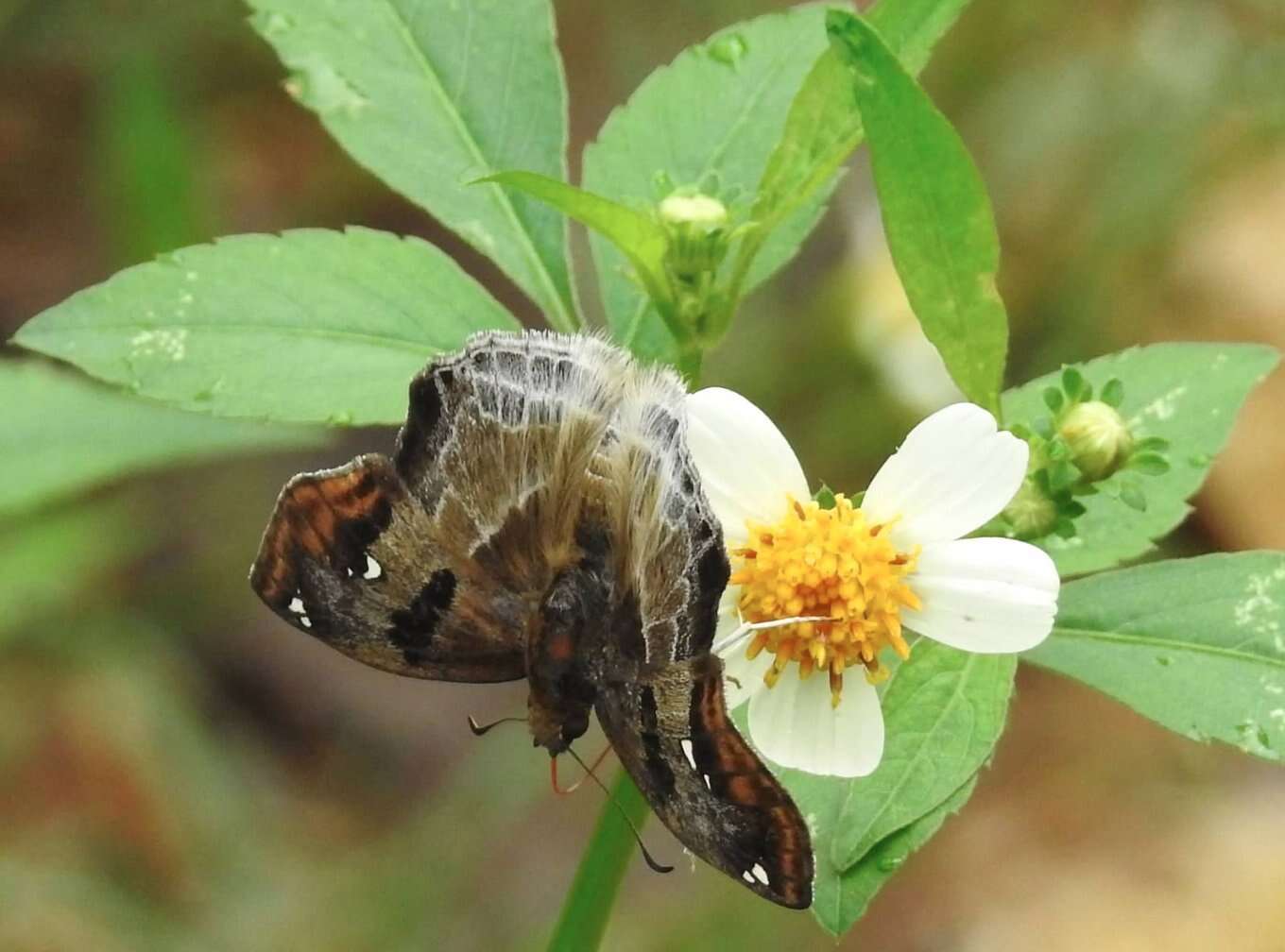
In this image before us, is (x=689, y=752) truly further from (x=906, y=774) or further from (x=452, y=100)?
(x=452, y=100)

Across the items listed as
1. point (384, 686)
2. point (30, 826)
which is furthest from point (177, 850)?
point (384, 686)

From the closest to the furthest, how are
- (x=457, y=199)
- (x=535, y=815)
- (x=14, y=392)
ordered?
(x=457, y=199), (x=14, y=392), (x=535, y=815)

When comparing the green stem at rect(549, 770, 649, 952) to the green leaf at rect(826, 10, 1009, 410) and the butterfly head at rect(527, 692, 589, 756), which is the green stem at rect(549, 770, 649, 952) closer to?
the butterfly head at rect(527, 692, 589, 756)

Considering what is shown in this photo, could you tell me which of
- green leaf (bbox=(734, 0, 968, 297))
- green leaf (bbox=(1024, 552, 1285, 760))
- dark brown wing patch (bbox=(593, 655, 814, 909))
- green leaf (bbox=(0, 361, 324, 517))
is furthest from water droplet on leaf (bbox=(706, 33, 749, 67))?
green leaf (bbox=(0, 361, 324, 517))

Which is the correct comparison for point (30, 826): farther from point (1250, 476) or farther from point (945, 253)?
point (1250, 476)

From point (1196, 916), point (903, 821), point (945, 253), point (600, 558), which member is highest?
point (945, 253)

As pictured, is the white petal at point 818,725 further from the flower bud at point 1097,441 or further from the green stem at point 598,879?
the flower bud at point 1097,441

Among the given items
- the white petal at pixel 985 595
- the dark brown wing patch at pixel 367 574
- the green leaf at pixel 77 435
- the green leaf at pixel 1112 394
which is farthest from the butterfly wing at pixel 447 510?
the green leaf at pixel 77 435
